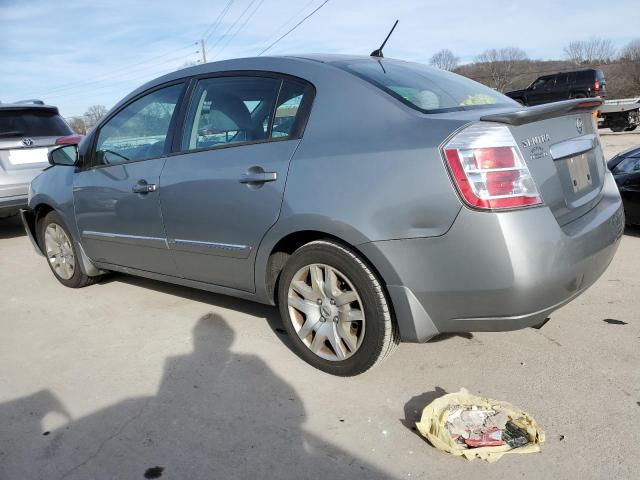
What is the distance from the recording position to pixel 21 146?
675cm

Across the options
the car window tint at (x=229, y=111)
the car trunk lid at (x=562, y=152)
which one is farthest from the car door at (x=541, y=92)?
the car window tint at (x=229, y=111)

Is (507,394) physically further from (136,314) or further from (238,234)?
(136,314)

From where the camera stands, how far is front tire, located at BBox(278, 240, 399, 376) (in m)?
2.63

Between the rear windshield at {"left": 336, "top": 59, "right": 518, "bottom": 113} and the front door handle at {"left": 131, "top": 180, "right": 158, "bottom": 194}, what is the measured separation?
1.46 metres

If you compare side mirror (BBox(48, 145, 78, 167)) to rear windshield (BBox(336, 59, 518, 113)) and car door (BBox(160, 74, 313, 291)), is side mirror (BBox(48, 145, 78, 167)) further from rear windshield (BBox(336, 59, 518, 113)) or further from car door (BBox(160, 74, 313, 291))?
rear windshield (BBox(336, 59, 518, 113))

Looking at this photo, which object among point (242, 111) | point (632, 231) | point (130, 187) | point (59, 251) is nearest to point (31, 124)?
point (59, 251)

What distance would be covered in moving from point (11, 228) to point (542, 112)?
8381mm

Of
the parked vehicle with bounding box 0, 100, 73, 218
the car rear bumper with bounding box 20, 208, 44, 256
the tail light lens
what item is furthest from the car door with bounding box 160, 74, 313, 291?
the parked vehicle with bounding box 0, 100, 73, 218

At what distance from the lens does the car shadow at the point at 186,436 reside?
2250mm

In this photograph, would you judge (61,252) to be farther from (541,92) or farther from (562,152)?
(541,92)

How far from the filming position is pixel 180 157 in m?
3.42

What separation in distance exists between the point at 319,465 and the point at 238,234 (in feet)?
4.52

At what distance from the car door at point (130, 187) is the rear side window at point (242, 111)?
22cm

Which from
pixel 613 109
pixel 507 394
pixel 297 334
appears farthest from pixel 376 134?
pixel 613 109
